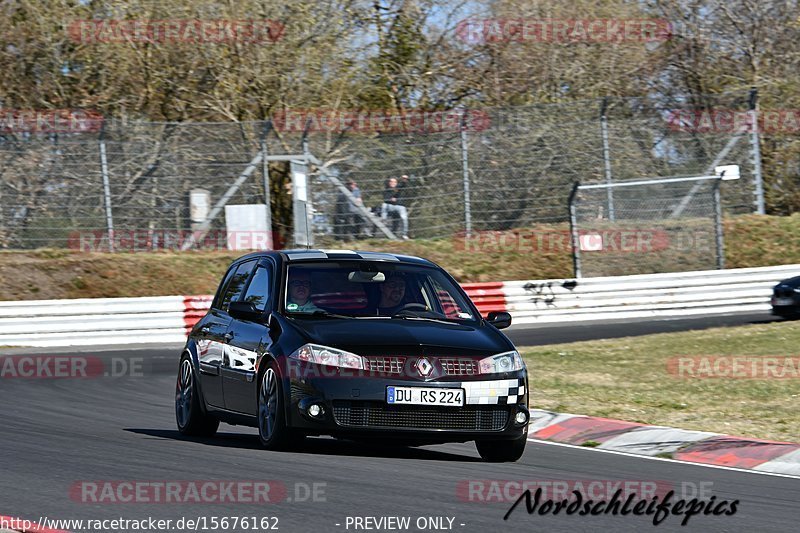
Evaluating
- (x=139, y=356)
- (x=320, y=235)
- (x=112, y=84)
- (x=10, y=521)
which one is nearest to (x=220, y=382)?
(x=10, y=521)

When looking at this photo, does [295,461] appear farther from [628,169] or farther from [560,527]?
[628,169]

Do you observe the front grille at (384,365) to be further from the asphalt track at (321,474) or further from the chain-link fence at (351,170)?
the chain-link fence at (351,170)

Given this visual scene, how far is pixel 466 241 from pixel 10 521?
2125 cm

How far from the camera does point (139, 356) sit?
1931 cm

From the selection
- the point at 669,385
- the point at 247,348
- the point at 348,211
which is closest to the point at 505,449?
the point at 247,348

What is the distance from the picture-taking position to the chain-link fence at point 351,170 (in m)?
24.8

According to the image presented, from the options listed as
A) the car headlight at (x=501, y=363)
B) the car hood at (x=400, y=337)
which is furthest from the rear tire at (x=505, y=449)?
the car hood at (x=400, y=337)

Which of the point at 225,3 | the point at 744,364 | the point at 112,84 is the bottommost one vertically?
the point at 744,364

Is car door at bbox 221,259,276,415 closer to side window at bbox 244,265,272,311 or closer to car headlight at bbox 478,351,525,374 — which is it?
side window at bbox 244,265,272,311

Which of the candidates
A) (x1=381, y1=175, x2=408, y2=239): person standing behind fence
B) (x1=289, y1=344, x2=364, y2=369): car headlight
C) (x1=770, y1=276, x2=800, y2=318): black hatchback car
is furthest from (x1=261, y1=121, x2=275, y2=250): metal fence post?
(x1=289, y1=344, x2=364, y2=369): car headlight

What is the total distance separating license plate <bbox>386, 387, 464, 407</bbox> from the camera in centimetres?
825

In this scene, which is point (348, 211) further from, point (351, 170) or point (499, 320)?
point (499, 320)

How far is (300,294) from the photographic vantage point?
9.24m

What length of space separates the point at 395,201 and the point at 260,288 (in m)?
16.7
